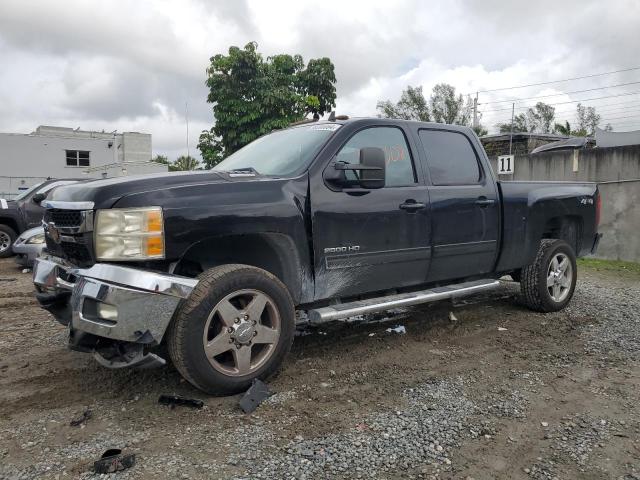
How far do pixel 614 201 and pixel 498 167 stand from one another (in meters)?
2.75

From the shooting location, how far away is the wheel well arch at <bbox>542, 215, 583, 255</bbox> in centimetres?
573

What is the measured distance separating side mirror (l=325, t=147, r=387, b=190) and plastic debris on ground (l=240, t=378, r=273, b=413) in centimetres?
154

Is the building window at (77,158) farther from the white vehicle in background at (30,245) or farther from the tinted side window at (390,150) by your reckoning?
the tinted side window at (390,150)

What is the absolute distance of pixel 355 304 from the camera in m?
3.93

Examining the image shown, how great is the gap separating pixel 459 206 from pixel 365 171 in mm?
1224

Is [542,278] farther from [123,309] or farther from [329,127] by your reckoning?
[123,309]

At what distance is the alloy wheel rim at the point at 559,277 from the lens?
563 cm

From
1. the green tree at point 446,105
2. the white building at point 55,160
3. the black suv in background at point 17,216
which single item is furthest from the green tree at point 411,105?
the black suv in background at point 17,216

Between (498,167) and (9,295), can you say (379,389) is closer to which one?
(9,295)

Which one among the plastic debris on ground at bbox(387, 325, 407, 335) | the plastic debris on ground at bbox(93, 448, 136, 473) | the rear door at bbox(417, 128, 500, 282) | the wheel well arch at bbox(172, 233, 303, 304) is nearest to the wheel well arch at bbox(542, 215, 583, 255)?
the rear door at bbox(417, 128, 500, 282)

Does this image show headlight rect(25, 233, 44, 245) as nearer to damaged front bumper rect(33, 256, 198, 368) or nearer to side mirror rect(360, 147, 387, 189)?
damaged front bumper rect(33, 256, 198, 368)

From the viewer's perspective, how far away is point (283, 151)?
13.8ft

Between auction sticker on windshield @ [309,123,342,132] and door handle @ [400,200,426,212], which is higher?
auction sticker on windshield @ [309,123,342,132]

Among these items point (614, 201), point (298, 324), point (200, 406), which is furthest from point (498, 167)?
point (200, 406)
